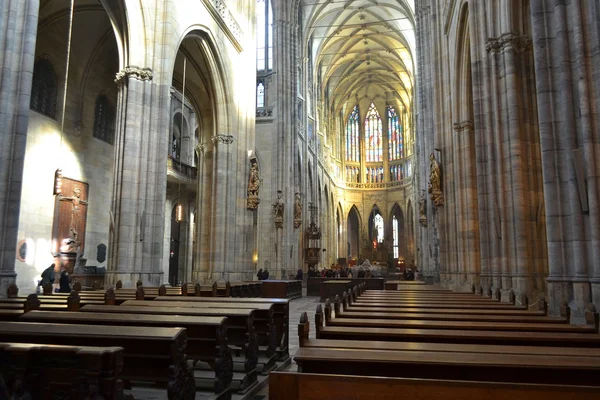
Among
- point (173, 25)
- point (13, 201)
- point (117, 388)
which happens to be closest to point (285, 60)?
point (173, 25)

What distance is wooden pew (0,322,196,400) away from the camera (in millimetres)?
3418

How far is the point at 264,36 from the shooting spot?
2862 centimetres

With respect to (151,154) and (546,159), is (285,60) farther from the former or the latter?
(546,159)

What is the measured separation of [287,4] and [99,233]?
18.2m

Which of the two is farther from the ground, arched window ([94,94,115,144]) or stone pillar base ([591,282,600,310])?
arched window ([94,94,115,144])

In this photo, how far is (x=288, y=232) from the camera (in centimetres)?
2670

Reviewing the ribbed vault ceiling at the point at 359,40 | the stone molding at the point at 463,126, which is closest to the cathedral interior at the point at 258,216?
the stone molding at the point at 463,126

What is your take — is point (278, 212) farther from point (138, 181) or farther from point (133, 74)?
point (133, 74)

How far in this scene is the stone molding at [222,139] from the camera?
18469 mm

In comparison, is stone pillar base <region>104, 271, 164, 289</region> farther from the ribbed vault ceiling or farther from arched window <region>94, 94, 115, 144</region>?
the ribbed vault ceiling

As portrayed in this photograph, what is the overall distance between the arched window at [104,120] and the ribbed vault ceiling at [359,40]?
65.8ft

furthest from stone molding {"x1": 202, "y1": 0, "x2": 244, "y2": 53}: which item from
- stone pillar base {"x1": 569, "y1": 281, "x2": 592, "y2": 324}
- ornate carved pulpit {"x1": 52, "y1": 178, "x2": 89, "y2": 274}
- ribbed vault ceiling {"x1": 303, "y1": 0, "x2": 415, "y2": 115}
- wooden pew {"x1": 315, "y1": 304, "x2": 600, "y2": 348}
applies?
ribbed vault ceiling {"x1": 303, "y1": 0, "x2": 415, "y2": 115}

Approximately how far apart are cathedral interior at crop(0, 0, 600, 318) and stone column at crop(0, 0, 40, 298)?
0.09 ft

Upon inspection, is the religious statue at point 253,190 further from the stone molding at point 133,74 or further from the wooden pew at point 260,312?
the wooden pew at point 260,312
